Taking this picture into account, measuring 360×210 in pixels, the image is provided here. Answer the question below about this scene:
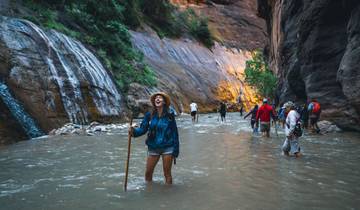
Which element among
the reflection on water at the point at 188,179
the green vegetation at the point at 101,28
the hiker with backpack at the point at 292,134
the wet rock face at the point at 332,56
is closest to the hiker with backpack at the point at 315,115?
the wet rock face at the point at 332,56

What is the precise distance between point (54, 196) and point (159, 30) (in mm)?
41772

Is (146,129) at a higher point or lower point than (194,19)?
lower

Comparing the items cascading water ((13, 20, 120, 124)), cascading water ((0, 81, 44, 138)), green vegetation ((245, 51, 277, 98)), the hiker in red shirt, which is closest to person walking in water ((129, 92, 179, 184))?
cascading water ((0, 81, 44, 138))

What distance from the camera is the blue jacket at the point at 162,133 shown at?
255 inches

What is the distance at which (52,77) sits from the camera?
58.2ft

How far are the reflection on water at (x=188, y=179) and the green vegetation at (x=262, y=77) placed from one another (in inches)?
1061

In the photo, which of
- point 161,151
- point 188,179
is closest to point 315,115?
point 188,179

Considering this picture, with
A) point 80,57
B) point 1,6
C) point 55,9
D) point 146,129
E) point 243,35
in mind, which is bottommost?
point 146,129

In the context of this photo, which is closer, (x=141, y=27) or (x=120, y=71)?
(x=120, y=71)

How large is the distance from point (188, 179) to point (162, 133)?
1262 mm

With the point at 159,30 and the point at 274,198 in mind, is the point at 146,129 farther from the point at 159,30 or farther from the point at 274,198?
the point at 159,30

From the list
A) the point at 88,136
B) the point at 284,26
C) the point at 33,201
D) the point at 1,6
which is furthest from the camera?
the point at 284,26

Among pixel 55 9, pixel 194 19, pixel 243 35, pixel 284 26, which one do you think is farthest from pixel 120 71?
pixel 243 35

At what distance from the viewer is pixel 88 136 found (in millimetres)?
14734
